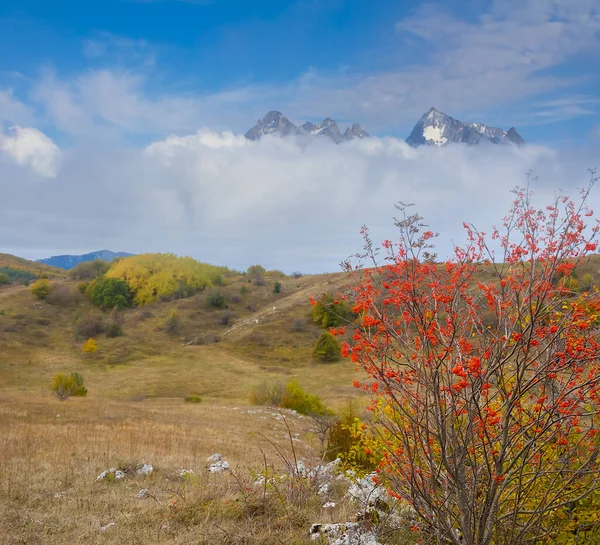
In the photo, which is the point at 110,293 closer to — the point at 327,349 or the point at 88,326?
the point at 88,326

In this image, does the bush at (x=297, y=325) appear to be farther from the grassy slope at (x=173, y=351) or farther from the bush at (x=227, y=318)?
the bush at (x=227, y=318)

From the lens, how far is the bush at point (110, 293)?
87.6 m

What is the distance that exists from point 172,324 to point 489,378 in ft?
258

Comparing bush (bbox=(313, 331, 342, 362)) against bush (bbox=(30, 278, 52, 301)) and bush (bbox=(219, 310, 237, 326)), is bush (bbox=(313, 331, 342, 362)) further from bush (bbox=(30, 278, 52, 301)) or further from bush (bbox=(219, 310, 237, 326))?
bush (bbox=(30, 278, 52, 301))

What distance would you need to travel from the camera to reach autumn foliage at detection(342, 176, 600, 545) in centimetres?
409

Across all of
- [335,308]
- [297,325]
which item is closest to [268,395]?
[335,308]

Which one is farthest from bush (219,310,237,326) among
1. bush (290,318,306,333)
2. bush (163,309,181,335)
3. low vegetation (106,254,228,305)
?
low vegetation (106,254,228,305)

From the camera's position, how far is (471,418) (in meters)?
4.00

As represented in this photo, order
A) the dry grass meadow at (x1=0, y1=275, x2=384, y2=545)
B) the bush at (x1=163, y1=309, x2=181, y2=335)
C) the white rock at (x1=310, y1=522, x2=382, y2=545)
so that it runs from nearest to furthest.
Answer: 1. the white rock at (x1=310, y1=522, x2=382, y2=545)
2. the dry grass meadow at (x1=0, y1=275, x2=384, y2=545)
3. the bush at (x1=163, y1=309, x2=181, y2=335)

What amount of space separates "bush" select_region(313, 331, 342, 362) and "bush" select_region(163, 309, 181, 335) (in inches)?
1164

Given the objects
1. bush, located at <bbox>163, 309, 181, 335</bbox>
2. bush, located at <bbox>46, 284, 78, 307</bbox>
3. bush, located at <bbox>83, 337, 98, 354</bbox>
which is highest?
bush, located at <bbox>46, 284, 78, 307</bbox>

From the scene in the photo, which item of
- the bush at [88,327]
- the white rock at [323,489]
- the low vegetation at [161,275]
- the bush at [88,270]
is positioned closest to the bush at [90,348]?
the bush at [88,327]

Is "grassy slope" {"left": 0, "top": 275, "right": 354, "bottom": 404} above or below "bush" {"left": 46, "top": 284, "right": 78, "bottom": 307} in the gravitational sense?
below

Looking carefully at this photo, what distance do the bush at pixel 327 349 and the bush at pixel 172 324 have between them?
97.0 feet
